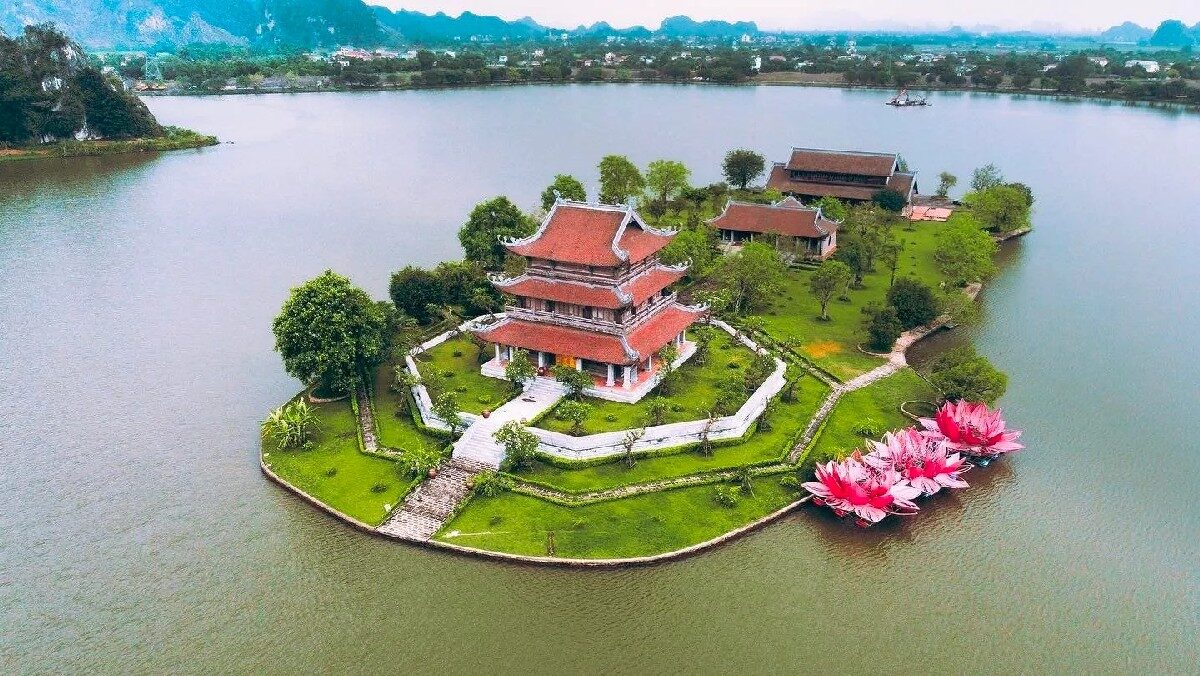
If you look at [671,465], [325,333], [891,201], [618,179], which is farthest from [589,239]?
[891,201]

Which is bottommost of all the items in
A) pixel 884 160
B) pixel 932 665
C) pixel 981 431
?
pixel 932 665

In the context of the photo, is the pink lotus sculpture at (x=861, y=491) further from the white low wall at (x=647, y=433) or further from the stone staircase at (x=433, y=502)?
the stone staircase at (x=433, y=502)

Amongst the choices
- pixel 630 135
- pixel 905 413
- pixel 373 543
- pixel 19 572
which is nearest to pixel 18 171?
pixel 630 135

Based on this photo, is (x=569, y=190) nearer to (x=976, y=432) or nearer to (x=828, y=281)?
(x=828, y=281)

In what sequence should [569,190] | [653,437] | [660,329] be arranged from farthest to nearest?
[569,190] → [660,329] → [653,437]

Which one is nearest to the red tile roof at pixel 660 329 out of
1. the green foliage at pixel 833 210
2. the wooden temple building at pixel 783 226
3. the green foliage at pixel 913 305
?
the green foliage at pixel 913 305

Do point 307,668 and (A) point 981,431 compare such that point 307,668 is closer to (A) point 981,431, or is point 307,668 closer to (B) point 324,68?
(A) point 981,431
